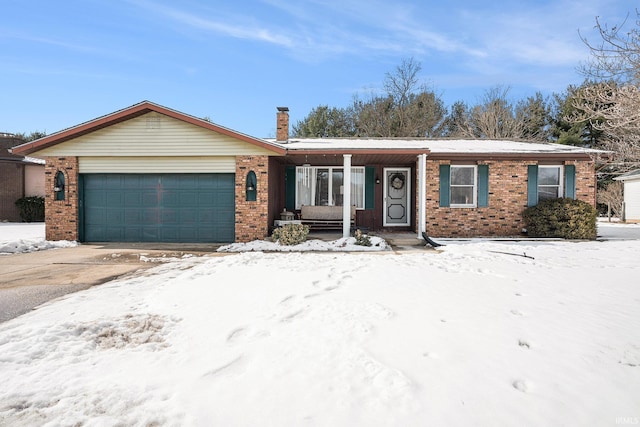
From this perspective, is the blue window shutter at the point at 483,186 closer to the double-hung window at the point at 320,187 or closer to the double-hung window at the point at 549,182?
the double-hung window at the point at 549,182

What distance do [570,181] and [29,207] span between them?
2578 cm

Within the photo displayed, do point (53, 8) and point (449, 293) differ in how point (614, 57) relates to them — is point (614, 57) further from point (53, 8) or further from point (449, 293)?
point (53, 8)

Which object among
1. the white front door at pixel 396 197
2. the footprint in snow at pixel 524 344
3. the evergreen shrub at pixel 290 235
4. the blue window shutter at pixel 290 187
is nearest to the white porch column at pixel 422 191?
the white front door at pixel 396 197

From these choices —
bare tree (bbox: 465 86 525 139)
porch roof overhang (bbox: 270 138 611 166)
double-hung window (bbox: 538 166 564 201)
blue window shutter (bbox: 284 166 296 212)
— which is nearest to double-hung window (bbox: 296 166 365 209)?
blue window shutter (bbox: 284 166 296 212)

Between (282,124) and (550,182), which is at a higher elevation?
(282,124)

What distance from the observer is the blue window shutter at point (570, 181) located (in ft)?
36.6

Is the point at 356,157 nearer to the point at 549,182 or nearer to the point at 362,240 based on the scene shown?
the point at 362,240

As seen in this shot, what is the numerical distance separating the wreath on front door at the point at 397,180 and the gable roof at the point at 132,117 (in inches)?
185

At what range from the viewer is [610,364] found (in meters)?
2.65

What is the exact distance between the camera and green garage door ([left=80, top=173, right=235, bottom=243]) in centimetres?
1012

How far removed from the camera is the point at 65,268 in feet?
21.0

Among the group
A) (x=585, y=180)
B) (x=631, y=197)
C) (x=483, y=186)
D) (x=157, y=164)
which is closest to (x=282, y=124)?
(x=157, y=164)

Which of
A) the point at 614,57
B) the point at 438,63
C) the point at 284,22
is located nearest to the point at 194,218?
the point at 284,22

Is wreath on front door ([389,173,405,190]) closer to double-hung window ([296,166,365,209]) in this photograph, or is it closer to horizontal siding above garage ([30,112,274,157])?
double-hung window ([296,166,365,209])
